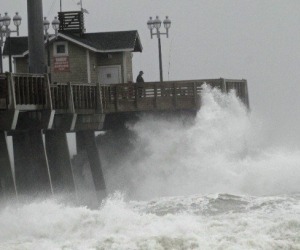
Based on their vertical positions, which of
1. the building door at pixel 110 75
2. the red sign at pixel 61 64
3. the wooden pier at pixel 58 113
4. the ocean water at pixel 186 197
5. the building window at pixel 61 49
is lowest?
the ocean water at pixel 186 197

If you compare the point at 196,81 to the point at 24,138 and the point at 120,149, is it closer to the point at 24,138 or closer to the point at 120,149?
the point at 120,149

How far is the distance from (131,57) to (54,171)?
63.3 feet

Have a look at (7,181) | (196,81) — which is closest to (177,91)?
(196,81)

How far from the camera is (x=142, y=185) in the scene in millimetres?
36438

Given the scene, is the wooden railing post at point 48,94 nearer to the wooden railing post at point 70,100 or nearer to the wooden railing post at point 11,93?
the wooden railing post at point 70,100

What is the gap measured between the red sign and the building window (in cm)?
24

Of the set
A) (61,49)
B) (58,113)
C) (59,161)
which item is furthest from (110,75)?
(58,113)

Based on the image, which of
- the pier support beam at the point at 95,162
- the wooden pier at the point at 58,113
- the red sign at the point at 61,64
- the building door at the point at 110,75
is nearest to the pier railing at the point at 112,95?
the wooden pier at the point at 58,113

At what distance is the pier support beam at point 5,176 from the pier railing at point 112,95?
4.90 feet

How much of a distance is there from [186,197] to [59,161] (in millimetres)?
4738

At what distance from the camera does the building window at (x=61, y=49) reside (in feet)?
148

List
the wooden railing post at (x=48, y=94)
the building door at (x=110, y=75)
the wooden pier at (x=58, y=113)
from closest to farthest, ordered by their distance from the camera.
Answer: the wooden pier at (x=58, y=113) < the wooden railing post at (x=48, y=94) < the building door at (x=110, y=75)

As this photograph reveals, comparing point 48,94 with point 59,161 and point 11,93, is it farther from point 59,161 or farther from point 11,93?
point 59,161

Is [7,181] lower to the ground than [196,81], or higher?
lower
